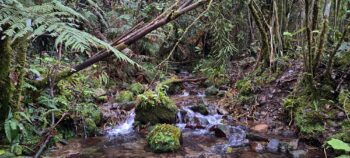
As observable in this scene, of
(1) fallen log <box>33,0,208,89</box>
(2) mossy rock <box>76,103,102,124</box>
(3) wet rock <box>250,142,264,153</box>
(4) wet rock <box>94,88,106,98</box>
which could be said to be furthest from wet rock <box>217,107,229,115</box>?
(1) fallen log <box>33,0,208,89</box>

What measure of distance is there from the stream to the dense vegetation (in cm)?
19

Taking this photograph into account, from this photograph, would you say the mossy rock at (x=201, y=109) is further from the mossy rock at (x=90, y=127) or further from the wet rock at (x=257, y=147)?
the mossy rock at (x=90, y=127)

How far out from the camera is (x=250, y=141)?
16.6 feet

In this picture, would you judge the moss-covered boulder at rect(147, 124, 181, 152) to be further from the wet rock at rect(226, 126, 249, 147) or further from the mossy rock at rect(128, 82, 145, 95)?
the mossy rock at rect(128, 82, 145, 95)

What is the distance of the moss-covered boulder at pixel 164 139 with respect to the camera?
15.3 ft

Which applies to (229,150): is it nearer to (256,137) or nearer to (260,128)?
(256,137)

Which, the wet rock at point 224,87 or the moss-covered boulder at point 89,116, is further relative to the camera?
the wet rock at point 224,87

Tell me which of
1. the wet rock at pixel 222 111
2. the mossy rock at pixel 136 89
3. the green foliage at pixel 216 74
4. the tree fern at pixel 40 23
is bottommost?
the wet rock at pixel 222 111

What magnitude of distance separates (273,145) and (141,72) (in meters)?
5.17

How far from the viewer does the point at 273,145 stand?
15.5 feet

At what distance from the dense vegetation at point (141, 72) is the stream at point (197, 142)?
186 millimetres

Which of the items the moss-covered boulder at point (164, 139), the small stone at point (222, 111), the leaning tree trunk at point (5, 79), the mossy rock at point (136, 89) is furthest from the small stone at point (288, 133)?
the leaning tree trunk at point (5, 79)

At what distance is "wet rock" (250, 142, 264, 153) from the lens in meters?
4.72

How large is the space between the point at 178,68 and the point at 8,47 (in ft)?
29.0
